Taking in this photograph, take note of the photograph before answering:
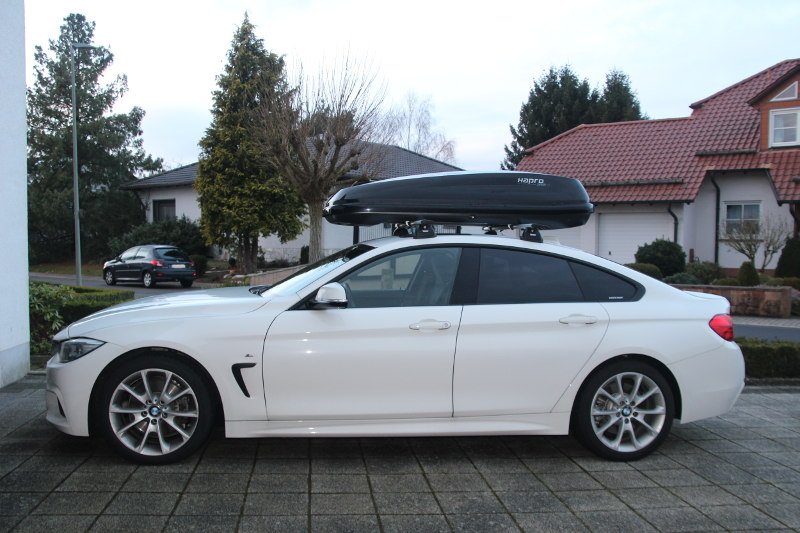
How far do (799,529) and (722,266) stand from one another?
2343 cm

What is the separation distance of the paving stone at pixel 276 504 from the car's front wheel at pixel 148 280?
21424 mm

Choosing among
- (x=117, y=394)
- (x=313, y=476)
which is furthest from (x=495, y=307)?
(x=117, y=394)

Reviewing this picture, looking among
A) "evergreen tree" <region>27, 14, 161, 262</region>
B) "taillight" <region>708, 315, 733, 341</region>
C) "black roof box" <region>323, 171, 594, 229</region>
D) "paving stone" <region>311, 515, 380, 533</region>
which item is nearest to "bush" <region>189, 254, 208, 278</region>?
"evergreen tree" <region>27, 14, 161, 262</region>

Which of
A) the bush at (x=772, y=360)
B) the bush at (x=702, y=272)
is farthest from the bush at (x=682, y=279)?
the bush at (x=772, y=360)

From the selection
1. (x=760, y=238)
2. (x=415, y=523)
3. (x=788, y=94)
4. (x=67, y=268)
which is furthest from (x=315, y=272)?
(x=67, y=268)

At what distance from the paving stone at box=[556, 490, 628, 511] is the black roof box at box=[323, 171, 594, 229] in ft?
6.78

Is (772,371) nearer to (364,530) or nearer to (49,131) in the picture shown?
(364,530)

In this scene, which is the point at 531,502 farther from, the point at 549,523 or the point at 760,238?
the point at 760,238

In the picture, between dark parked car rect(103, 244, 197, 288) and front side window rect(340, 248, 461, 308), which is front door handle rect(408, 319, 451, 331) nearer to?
front side window rect(340, 248, 461, 308)

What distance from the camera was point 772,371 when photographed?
7.71 meters

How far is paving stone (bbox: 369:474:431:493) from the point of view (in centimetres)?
417

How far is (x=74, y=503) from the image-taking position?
12.5 ft

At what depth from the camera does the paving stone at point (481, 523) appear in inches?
142

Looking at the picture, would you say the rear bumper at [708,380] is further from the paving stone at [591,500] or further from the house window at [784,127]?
the house window at [784,127]
